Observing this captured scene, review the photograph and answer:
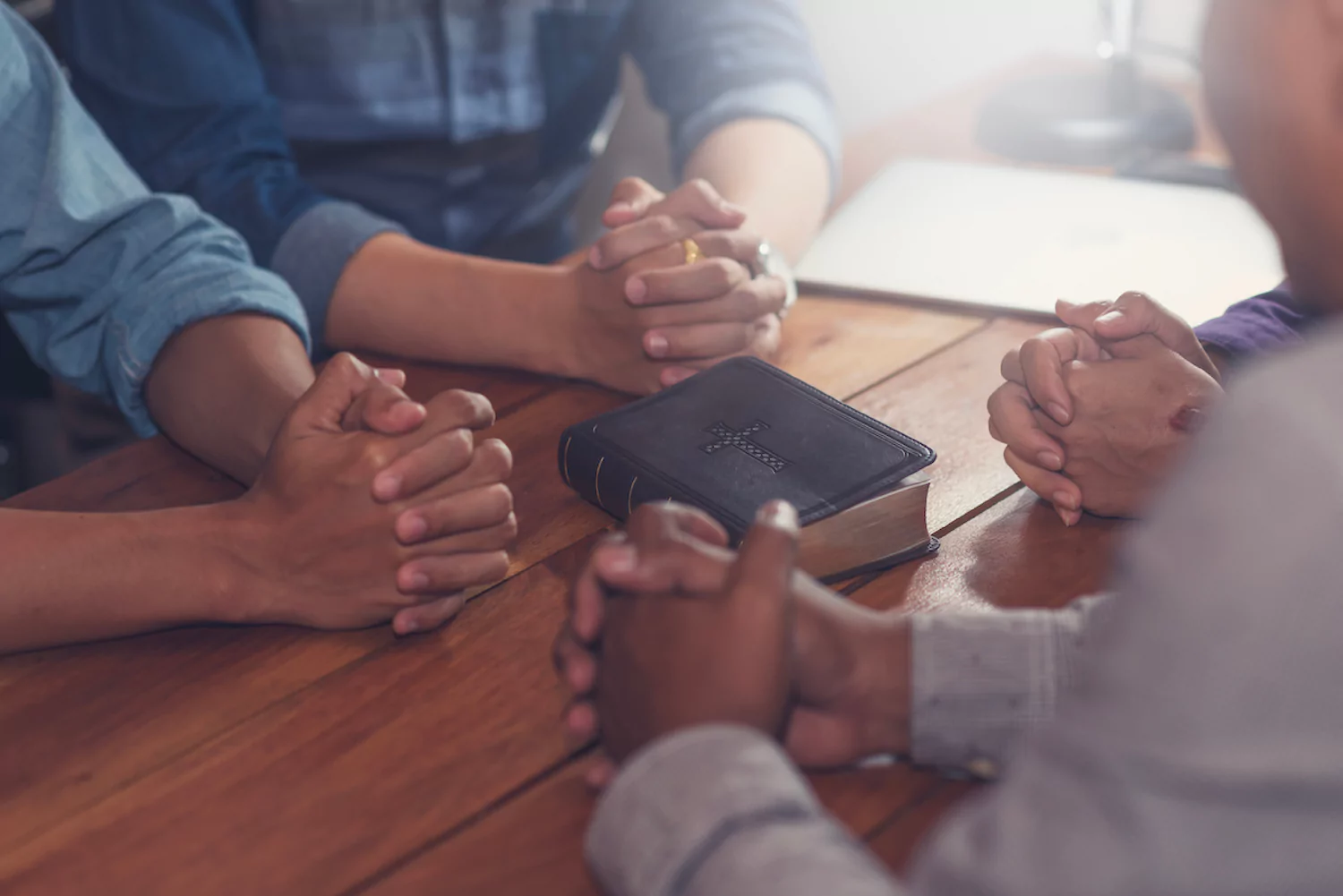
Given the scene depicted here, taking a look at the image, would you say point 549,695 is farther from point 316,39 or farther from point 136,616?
point 316,39

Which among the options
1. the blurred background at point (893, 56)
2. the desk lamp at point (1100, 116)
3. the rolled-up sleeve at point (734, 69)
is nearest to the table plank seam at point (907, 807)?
the rolled-up sleeve at point (734, 69)

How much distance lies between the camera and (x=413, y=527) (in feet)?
2.63

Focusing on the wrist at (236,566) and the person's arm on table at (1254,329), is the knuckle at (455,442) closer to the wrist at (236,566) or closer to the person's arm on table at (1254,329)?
the wrist at (236,566)

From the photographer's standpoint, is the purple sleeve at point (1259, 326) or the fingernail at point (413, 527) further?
the purple sleeve at point (1259, 326)

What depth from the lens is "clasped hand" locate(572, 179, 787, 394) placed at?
1.07 meters

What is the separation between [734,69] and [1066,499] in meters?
0.84

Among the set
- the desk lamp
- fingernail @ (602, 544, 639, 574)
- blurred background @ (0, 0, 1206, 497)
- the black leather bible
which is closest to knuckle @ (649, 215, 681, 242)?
the black leather bible

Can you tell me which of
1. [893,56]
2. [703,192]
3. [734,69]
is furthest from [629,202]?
[893,56]

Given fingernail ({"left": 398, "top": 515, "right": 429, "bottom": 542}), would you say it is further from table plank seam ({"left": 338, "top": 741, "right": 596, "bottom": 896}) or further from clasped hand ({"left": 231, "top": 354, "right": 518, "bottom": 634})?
table plank seam ({"left": 338, "top": 741, "right": 596, "bottom": 896})

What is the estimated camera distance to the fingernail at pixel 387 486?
0.81m

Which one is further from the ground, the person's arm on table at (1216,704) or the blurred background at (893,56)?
the person's arm on table at (1216,704)

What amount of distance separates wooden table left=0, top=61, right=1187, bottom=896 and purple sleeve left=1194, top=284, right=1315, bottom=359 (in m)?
0.20

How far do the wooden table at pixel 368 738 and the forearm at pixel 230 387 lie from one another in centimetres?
4

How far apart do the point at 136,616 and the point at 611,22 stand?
1060 millimetres
